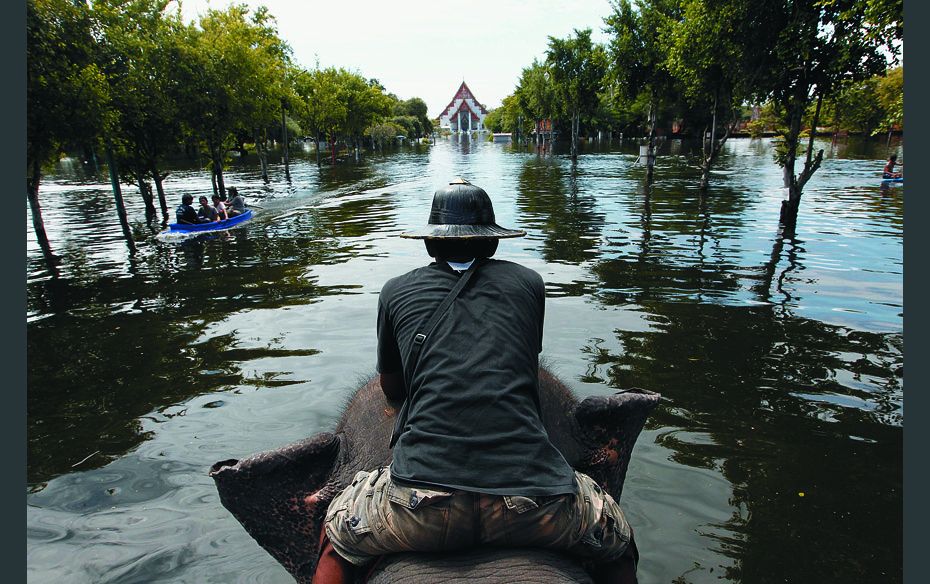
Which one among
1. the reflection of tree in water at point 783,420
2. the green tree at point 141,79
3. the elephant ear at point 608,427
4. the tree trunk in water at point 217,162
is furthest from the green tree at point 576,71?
the elephant ear at point 608,427

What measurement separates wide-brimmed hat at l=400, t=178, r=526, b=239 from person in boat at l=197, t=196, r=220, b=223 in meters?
17.7

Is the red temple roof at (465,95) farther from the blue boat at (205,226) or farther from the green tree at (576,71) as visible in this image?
the blue boat at (205,226)

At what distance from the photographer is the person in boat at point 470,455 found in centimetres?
185

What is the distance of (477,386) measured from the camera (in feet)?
6.75

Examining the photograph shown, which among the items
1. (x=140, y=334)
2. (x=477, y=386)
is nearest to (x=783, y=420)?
(x=477, y=386)

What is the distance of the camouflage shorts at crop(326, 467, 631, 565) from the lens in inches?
72.1

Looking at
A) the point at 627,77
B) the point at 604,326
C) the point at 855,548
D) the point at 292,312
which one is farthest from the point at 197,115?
the point at 855,548

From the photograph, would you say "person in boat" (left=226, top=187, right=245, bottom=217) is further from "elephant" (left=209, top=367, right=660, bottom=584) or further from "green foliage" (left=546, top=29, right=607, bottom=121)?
"green foliage" (left=546, top=29, right=607, bottom=121)

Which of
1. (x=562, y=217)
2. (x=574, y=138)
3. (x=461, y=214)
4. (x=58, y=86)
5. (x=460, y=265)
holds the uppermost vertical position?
(x=58, y=86)

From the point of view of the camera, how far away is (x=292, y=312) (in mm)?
9297

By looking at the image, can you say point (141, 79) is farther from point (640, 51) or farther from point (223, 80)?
point (640, 51)

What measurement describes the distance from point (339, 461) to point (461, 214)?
141 centimetres

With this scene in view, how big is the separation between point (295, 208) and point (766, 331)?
20585 millimetres

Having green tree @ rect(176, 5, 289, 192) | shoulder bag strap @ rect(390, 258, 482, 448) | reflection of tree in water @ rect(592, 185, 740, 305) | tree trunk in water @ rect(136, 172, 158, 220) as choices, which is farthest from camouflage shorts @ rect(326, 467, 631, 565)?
green tree @ rect(176, 5, 289, 192)
